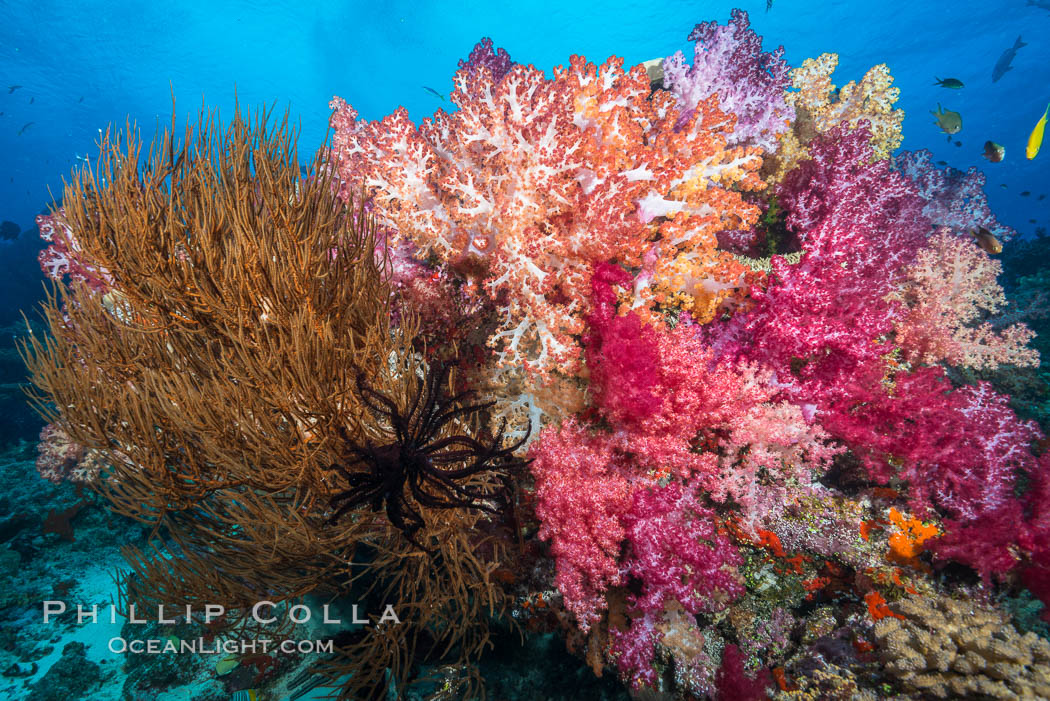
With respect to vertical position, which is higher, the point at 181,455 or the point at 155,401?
the point at 155,401

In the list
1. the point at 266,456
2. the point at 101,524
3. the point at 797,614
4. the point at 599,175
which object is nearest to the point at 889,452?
the point at 797,614

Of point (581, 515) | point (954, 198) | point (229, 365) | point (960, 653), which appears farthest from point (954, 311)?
point (229, 365)

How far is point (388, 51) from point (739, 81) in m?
68.5

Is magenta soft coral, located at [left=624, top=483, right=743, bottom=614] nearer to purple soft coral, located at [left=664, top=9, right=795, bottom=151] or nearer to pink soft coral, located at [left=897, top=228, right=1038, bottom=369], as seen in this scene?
pink soft coral, located at [left=897, top=228, right=1038, bottom=369]

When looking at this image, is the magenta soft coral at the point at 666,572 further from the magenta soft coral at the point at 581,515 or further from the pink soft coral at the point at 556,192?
the pink soft coral at the point at 556,192

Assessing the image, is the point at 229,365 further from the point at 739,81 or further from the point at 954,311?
the point at 954,311

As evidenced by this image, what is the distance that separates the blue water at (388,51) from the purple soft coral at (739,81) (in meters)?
45.0

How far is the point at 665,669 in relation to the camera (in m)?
2.71

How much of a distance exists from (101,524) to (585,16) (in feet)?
196

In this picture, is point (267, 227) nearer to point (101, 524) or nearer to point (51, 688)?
point (51, 688)

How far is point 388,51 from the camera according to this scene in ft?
182

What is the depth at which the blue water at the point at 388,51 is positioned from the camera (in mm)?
36094

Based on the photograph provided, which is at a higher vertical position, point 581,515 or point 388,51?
point 388,51

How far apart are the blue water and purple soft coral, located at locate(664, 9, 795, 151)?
44964 mm
